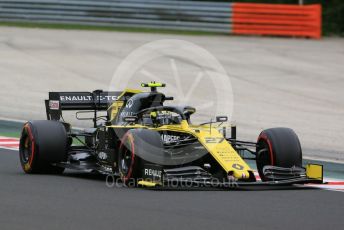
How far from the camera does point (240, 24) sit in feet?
117

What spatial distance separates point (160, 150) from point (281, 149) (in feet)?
5.42

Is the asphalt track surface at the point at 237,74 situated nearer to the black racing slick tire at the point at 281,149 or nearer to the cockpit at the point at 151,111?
the black racing slick tire at the point at 281,149

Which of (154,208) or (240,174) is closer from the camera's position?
(154,208)

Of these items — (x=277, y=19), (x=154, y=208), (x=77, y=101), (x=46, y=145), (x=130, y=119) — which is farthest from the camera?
(x=277, y=19)

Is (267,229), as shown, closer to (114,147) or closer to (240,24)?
(114,147)

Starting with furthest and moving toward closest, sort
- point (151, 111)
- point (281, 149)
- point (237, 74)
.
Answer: point (237, 74) → point (151, 111) → point (281, 149)

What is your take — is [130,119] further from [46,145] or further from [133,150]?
[46,145]

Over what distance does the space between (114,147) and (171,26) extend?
2303cm

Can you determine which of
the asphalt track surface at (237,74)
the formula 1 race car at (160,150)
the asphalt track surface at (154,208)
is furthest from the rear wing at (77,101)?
the asphalt track surface at (237,74)

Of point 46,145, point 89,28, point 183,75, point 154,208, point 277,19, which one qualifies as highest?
point 277,19

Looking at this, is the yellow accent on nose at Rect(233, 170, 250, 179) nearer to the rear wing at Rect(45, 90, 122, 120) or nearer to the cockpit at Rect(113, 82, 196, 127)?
the cockpit at Rect(113, 82, 196, 127)

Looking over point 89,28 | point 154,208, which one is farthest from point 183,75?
A: point 154,208

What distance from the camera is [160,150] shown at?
12094mm

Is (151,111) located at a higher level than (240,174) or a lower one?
higher
